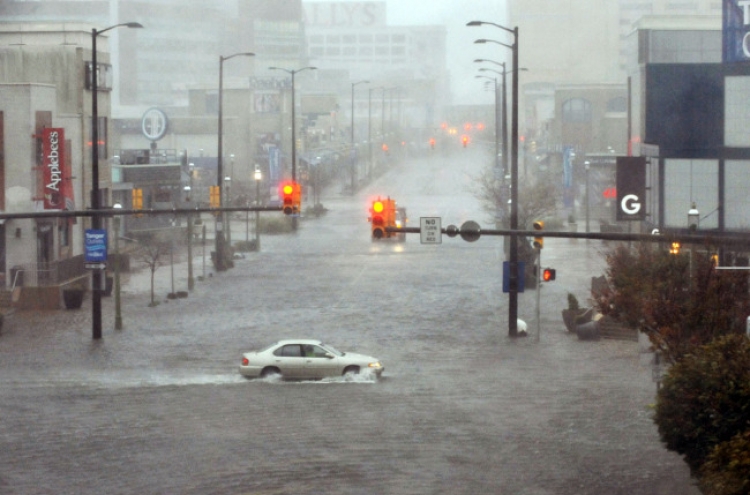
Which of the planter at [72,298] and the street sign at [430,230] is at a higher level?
the street sign at [430,230]

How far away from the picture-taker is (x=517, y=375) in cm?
2780

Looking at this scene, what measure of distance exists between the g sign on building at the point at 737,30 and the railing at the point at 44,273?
25.6 m

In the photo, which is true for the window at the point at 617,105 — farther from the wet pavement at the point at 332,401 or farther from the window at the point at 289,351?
the window at the point at 289,351

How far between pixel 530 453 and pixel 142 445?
22.0 ft

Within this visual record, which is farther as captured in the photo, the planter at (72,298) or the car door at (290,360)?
the planter at (72,298)

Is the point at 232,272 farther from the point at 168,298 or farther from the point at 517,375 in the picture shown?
the point at 517,375

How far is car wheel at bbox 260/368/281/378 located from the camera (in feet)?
89.0

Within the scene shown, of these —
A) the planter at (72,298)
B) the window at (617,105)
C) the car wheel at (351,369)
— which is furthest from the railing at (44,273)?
the window at (617,105)

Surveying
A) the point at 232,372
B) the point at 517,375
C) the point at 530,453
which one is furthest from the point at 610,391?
the point at 232,372

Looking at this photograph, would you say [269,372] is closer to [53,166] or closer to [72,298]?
[72,298]

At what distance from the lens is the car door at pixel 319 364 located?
27.0 metres

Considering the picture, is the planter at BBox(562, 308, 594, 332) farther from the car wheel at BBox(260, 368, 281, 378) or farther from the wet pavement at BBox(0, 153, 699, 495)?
the car wheel at BBox(260, 368, 281, 378)

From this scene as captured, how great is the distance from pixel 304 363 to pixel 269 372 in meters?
0.85

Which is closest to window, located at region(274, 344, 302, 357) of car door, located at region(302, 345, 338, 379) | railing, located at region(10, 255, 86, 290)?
car door, located at region(302, 345, 338, 379)
